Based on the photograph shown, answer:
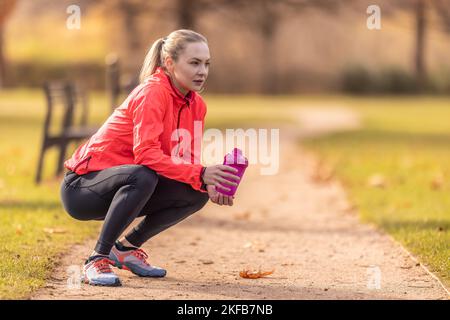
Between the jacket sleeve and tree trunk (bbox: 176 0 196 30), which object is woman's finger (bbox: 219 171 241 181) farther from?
tree trunk (bbox: 176 0 196 30)

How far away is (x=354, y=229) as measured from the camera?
7.64 metres

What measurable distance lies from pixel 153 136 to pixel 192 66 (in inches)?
17.8

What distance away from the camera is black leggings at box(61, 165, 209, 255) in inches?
203

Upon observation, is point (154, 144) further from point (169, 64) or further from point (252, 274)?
point (252, 274)

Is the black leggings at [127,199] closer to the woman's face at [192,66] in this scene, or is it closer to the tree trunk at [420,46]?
the woman's face at [192,66]

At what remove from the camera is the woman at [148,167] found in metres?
5.14

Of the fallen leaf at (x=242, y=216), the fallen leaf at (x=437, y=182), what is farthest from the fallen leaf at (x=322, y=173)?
the fallen leaf at (x=242, y=216)

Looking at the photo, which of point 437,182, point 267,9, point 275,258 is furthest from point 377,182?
point 267,9

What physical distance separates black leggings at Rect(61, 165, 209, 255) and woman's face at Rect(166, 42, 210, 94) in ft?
1.74

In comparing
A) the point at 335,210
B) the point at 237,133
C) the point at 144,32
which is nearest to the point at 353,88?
the point at 144,32

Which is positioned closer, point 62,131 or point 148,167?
point 148,167

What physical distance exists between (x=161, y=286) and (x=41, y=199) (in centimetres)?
354

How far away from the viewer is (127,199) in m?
5.14
